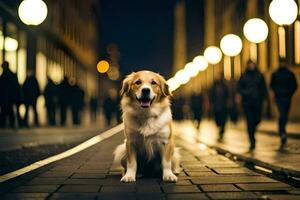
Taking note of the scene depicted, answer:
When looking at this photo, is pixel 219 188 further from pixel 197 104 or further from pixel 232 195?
pixel 197 104

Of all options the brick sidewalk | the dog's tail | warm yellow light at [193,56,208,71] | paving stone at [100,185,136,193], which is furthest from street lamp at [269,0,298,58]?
warm yellow light at [193,56,208,71]


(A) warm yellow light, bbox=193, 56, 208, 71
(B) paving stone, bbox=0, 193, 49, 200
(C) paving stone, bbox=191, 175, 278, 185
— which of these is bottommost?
(C) paving stone, bbox=191, 175, 278, 185

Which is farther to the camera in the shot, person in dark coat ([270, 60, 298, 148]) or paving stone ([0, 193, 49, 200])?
person in dark coat ([270, 60, 298, 148])

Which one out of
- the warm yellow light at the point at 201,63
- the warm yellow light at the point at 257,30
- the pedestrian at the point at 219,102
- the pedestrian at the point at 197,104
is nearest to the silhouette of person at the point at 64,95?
the pedestrian at the point at 197,104

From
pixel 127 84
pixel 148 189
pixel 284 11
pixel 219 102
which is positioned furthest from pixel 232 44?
pixel 148 189

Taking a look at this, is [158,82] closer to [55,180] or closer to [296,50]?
[55,180]

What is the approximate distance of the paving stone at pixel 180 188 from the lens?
6184mm

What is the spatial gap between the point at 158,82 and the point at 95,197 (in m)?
1.76

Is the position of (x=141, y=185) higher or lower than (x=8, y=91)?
lower

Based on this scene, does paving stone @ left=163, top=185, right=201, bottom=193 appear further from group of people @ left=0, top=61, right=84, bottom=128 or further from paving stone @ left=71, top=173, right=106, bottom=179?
group of people @ left=0, top=61, right=84, bottom=128

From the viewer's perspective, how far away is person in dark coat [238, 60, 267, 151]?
12344 millimetres

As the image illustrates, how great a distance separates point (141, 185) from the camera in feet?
21.8

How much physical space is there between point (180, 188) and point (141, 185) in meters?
0.49

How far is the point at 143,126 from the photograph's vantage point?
22.6 ft
